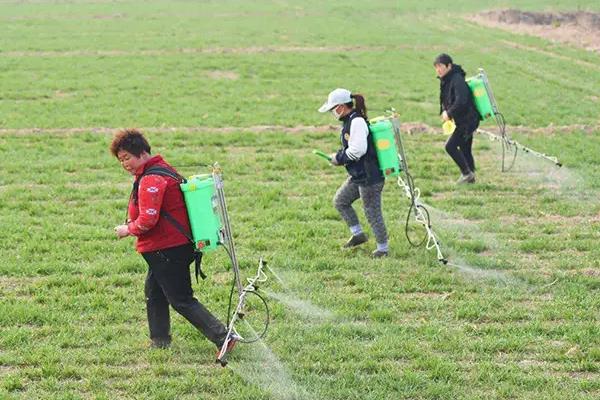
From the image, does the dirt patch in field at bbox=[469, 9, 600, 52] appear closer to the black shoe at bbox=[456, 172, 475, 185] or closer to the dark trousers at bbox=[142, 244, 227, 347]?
the black shoe at bbox=[456, 172, 475, 185]

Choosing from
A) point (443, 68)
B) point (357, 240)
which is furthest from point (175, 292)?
point (443, 68)

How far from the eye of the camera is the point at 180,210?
288 inches

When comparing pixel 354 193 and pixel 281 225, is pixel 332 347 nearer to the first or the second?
pixel 354 193

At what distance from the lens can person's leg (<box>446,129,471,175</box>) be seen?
526 inches

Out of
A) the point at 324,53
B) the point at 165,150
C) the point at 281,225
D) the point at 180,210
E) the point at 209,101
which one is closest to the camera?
the point at 180,210

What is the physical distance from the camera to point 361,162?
989 cm

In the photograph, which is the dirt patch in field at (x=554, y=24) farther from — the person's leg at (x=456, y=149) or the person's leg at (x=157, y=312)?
the person's leg at (x=157, y=312)

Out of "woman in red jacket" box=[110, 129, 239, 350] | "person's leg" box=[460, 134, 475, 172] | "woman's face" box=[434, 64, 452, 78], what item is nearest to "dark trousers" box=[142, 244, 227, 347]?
"woman in red jacket" box=[110, 129, 239, 350]

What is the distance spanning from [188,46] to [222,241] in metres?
25.5

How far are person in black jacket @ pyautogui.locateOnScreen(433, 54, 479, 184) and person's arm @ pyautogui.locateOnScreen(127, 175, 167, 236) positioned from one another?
6627 mm

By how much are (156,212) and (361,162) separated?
3350 millimetres

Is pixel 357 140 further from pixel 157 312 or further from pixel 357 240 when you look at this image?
pixel 157 312

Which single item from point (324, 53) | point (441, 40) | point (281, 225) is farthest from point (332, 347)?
point (441, 40)

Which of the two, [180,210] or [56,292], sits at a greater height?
[180,210]
